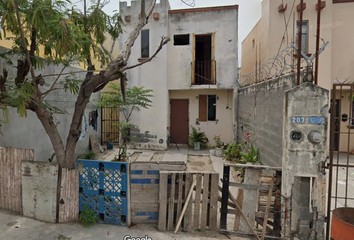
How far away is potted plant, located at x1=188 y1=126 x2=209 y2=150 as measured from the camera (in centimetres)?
1053

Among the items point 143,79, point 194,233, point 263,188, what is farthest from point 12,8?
point 143,79

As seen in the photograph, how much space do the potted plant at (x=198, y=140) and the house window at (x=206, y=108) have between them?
0.93 metres

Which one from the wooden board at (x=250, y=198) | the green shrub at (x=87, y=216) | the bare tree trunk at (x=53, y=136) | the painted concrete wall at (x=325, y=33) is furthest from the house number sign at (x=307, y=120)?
the painted concrete wall at (x=325, y=33)

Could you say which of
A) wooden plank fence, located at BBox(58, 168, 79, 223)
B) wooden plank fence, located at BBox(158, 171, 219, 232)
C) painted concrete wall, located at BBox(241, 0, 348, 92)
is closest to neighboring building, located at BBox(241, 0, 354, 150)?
painted concrete wall, located at BBox(241, 0, 348, 92)

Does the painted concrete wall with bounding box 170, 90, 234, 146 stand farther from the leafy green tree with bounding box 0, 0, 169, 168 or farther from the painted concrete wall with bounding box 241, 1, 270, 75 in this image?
the leafy green tree with bounding box 0, 0, 169, 168

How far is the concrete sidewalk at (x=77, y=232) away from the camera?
344cm

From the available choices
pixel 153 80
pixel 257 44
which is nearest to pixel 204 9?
pixel 257 44

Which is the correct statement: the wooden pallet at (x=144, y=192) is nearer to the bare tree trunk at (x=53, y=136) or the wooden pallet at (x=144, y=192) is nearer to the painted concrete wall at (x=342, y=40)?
the bare tree trunk at (x=53, y=136)

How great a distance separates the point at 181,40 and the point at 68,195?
9169 mm

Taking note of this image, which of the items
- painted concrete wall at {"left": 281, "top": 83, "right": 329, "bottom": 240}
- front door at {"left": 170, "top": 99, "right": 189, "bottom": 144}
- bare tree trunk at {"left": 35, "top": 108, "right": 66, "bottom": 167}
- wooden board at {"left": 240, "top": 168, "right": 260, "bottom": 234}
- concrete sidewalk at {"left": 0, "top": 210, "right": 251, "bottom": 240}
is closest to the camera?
painted concrete wall at {"left": 281, "top": 83, "right": 329, "bottom": 240}

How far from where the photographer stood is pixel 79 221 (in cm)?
388

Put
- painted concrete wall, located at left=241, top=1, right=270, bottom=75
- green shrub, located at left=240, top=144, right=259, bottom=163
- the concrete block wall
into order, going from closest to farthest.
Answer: the concrete block wall, green shrub, located at left=240, top=144, right=259, bottom=163, painted concrete wall, located at left=241, top=1, right=270, bottom=75

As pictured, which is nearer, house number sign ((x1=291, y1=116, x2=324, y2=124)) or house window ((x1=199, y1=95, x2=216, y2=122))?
house number sign ((x1=291, y1=116, x2=324, y2=124))

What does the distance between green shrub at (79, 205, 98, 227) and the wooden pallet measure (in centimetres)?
70
